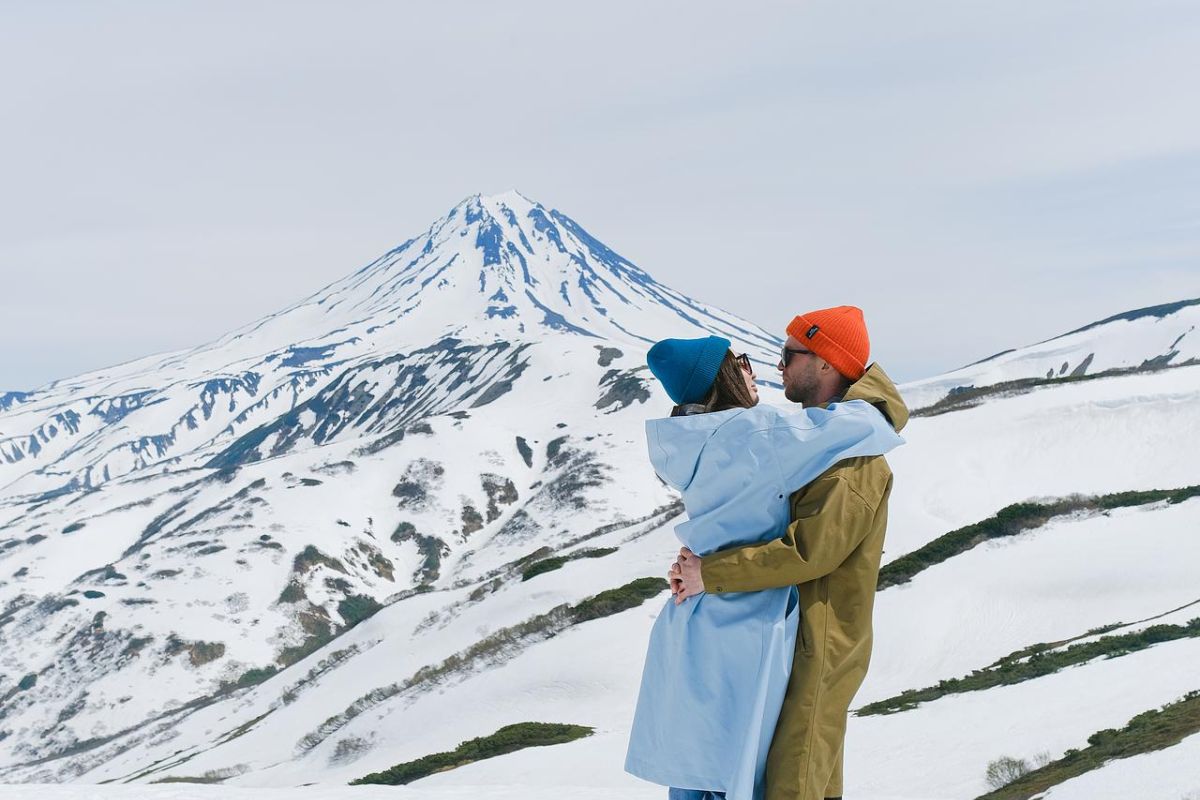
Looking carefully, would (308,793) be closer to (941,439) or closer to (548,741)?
(548,741)

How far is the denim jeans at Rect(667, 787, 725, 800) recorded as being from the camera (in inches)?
159

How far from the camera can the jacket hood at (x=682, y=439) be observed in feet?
13.3

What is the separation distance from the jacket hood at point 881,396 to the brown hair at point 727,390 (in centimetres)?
43

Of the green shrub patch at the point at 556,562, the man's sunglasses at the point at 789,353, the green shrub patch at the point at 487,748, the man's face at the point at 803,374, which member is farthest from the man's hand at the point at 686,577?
the green shrub patch at the point at 556,562

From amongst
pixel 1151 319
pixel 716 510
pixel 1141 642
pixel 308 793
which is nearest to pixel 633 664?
pixel 1141 642

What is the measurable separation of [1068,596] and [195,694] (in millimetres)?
59782

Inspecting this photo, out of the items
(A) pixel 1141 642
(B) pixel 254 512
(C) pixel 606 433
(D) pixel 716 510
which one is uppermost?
(C) pixel 606 433

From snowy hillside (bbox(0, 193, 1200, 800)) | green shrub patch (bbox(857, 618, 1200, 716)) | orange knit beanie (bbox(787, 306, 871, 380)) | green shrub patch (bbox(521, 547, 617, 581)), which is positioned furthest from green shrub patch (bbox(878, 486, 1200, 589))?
orange knit beanie (bbox(787, 306, 871, 380))

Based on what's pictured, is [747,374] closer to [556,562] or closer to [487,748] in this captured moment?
[487,748]

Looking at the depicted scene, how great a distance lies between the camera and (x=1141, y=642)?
654 inches

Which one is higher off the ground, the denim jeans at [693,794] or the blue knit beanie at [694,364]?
the blue knit beanie at [694,364]

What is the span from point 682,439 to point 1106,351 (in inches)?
5102

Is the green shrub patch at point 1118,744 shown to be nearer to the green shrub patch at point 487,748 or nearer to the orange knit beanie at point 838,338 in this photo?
the orange knit beanie at point 838,338

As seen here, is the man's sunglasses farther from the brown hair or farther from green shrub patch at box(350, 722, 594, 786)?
green shrub patch at box(350, 722, 594, 786)
